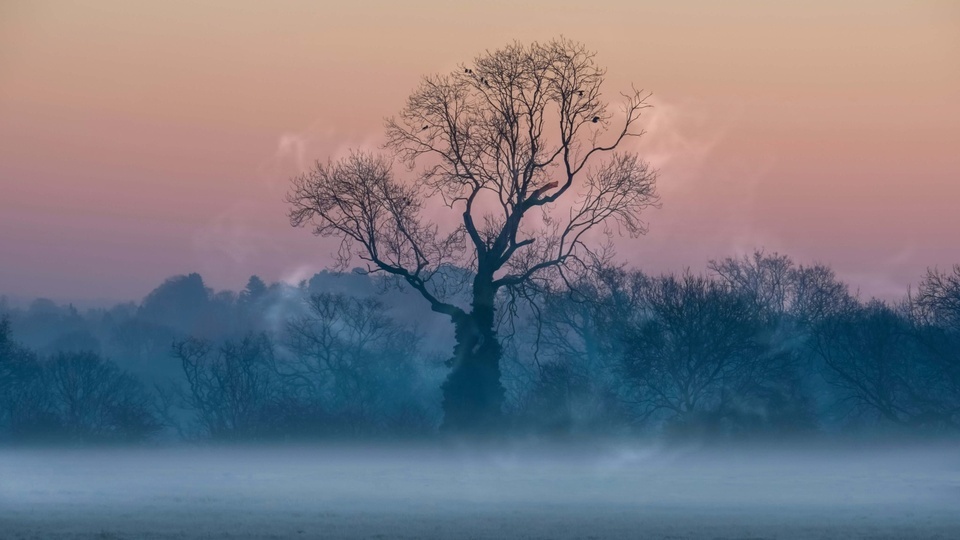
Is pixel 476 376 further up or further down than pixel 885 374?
further down

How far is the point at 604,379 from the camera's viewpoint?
1791 inches

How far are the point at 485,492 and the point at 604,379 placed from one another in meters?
16.1

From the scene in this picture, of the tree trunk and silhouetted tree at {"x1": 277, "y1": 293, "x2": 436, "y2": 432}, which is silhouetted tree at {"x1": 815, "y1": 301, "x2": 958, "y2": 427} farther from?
silhouetted tree at {"x1": 277, "y1": 293, "x2": 436, "y2": 432}

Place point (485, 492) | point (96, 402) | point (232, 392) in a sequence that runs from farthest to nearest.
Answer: point (232, 392) < point (96, 402) < point (485, 492)

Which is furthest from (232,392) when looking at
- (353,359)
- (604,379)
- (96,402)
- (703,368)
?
(703,368)

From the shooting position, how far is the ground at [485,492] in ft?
71.8

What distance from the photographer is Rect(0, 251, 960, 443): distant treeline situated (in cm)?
3938

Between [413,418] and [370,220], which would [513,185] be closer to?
[370,220]

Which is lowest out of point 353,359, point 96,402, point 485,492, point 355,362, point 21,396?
point 485,492

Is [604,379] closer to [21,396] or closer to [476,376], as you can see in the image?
[476,376]

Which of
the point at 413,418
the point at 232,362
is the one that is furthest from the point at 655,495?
the point at 232,362

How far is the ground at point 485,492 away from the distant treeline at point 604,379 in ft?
6.26

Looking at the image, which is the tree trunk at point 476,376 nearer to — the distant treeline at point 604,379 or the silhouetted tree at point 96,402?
the distant treeline at point 604,379

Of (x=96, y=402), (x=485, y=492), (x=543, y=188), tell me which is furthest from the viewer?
(x=96, y=402)
